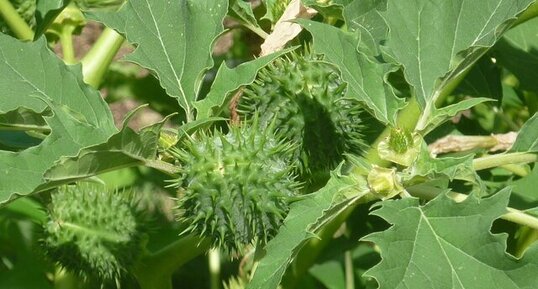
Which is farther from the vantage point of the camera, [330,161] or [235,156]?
[330,161]

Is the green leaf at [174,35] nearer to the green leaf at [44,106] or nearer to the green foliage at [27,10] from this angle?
the green leaf at [44,106]

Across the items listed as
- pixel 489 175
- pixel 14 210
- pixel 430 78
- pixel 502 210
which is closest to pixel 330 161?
pixel 430 78

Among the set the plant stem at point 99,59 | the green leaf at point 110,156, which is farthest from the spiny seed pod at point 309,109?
the plant stem at point 99,59

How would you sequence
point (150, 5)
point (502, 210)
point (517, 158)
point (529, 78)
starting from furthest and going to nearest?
point (529, 78) → point (150, 5) → point (517, 158) → point (502, 210)

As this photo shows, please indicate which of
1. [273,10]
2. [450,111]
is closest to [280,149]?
[450,111]

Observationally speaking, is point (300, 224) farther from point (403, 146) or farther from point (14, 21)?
point (14, 21)

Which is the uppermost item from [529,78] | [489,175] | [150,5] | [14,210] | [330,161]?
[150,5]

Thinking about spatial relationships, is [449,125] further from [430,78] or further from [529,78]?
[430,78]

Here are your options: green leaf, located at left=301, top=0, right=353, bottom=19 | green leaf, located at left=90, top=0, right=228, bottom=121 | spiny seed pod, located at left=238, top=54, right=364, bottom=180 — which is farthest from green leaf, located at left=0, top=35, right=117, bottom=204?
green leaf, located at left=301, top=0, right=353, bottom=19
